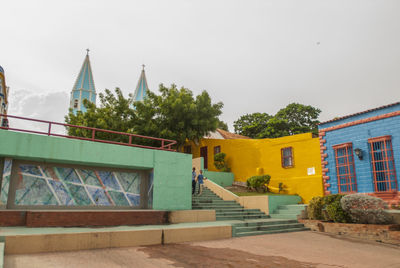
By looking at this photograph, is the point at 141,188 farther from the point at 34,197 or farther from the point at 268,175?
the point at 268,175

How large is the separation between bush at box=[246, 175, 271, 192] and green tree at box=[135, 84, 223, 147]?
20.1 ft

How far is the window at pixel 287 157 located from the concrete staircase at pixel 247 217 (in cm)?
451

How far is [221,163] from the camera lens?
21719 mm

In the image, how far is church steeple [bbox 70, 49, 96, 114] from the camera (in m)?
42.4

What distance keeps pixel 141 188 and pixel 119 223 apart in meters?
2.31

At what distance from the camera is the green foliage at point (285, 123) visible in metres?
31.8

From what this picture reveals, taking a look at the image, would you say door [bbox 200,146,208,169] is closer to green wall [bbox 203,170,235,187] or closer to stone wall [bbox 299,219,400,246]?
green wall [bbox 203,170,235,187]

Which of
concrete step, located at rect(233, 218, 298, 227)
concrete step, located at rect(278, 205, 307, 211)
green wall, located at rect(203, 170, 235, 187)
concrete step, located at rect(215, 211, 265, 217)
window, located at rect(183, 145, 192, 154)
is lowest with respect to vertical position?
concrete step, located at rect(233, 218, 298, 227)

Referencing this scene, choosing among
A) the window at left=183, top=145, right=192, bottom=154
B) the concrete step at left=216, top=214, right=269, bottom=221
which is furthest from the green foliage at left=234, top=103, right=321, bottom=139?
the concrete step at left=216, top=214, right=269, bottom=221

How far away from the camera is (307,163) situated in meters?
16.5

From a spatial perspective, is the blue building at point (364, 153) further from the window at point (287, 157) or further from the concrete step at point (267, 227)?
the concrete step at point (267, 227)

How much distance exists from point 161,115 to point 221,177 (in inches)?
248

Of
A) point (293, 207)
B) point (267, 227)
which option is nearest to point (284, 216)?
point (293, 207)

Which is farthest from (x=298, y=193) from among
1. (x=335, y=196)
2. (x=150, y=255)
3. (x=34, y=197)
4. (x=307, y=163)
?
(x=34, y=197)
